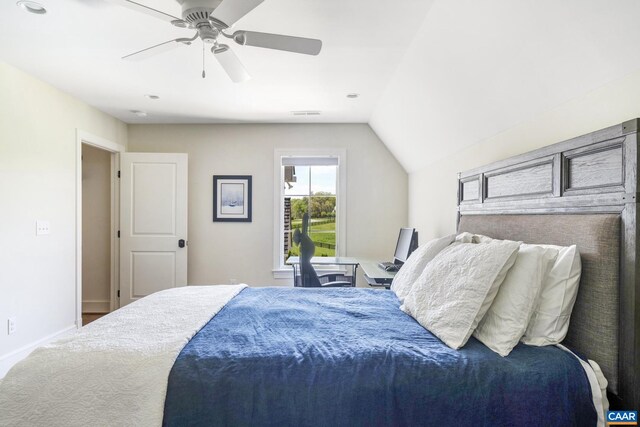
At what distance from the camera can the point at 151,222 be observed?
4.43 m

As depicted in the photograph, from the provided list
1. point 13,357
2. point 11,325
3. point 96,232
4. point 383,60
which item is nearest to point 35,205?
point 11,325

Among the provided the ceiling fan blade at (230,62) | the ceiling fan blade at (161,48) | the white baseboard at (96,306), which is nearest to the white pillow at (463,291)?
the ceiling fan blade at (230,62)

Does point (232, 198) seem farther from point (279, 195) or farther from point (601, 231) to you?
point (601, 231)

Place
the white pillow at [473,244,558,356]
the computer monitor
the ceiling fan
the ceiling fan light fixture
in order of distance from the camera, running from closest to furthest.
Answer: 1. the white pillow at [473,244,558,356]
2. the ceiling fan
3. the ceiling fan light fixture
4. the computer monitor

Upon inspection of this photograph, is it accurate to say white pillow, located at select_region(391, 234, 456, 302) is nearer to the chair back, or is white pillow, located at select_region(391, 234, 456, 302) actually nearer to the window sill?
the chair back

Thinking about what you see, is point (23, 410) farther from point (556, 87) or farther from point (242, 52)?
point (556, 87)

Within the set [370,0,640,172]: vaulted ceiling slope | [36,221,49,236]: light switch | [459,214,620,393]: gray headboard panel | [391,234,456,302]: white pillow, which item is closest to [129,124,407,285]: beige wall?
[370,0,640,172]: vaulted ceiling slope

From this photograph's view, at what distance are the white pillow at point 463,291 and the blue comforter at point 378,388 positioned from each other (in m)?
0.10

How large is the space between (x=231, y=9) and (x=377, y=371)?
5.49ft

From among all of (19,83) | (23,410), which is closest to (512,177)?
(23,410)

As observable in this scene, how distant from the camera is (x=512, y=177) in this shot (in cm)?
203

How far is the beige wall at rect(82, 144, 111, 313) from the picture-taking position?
4.62m

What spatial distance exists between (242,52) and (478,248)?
2.14 meters

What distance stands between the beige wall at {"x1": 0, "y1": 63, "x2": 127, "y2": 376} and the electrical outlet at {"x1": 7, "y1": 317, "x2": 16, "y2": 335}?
0.09 feet
